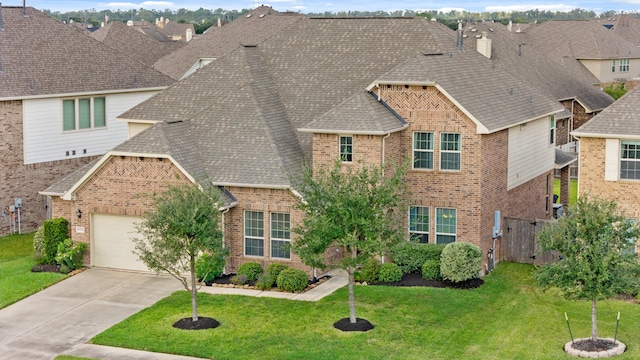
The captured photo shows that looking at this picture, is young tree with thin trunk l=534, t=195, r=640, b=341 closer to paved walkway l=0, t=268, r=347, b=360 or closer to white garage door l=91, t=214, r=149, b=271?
paved walkway l=0, t=268, r=347, b=360

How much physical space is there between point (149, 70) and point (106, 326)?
21561 millimetres

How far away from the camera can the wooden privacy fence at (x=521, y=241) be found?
114 feet

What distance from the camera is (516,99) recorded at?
123 ft

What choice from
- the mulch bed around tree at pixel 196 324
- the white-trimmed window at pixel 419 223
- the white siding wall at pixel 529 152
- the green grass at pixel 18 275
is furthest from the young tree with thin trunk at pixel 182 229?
the white siding wall at pixel 529 152

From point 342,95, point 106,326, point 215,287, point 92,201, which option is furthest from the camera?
point 342,95

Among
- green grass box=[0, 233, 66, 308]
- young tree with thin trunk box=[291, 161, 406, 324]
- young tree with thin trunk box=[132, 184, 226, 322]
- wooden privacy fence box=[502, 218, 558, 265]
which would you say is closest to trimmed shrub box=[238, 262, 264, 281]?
young tree with thin trunk box=[132, 184, 226, 322]

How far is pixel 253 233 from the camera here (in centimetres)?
3262

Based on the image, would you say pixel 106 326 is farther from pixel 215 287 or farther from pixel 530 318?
pixel 530 318

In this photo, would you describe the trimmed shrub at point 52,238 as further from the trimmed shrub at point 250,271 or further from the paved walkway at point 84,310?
the trimmed shrub at point 250,271

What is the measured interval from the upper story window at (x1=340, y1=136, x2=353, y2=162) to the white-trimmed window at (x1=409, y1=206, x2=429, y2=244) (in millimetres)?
3034

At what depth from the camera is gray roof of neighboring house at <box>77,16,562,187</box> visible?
33031mm

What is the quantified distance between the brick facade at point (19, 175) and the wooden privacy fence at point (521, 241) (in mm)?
18300

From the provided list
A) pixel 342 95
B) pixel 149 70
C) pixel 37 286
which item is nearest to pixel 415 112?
pixel 342 95

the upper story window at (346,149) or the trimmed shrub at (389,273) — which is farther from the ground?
the upper story window at (346,149)
